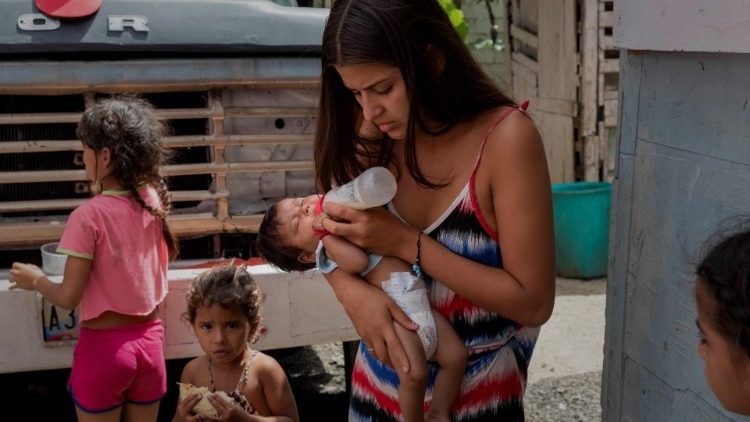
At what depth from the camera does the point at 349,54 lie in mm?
1960

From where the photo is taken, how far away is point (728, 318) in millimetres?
1535

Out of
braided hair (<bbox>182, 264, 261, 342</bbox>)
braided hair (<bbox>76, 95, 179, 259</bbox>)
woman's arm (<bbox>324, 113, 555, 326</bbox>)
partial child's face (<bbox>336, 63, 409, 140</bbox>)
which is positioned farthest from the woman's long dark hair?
braided hair (<bbox>76, 95, 179, 259</bbox>)

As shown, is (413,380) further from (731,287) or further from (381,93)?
(731,287)

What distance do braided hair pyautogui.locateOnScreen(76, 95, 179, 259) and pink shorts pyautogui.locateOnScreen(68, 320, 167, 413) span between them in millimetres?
440

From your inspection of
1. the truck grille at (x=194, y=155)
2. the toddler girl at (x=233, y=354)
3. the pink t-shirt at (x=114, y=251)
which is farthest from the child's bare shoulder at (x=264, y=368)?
the truck grille at (x=194, y=155)

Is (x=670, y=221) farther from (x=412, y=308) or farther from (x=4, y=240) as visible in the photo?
(x=4, y=240)

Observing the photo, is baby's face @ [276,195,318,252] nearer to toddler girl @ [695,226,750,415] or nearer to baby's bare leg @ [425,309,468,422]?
baby's bare leg @ [425,309,468,422]

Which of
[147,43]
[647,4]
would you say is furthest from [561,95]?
[647,4]

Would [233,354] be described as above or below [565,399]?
above

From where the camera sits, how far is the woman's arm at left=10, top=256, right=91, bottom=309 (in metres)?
3.22

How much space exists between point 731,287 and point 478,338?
2.09 ft

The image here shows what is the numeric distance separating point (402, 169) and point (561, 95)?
5880 mm

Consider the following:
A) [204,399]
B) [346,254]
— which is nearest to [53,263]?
[204,399]

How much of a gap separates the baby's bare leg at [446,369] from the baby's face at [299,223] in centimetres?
69
